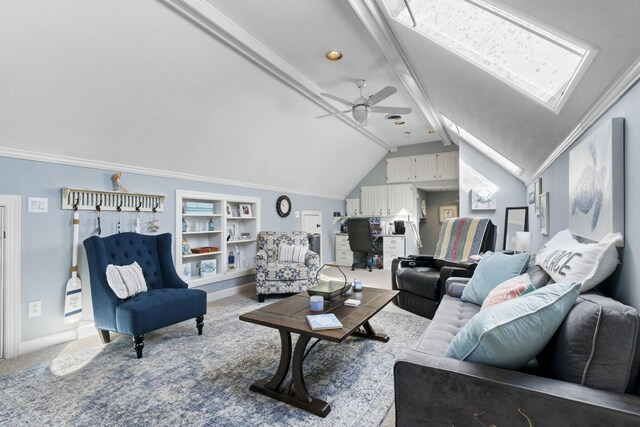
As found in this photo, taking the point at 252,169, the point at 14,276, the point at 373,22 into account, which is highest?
the point at 373,22

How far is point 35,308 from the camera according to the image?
2.74 m

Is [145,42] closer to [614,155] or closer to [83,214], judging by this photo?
[83,214]

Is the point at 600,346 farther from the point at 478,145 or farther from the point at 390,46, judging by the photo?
the point at 478,145

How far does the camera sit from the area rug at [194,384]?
1775 millimetres

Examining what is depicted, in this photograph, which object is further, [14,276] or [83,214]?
[83,214]

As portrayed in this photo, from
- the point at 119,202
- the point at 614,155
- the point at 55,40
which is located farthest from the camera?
the point at 119,202

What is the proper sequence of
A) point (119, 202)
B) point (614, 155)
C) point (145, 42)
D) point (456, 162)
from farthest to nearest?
1. point (456, 162)
2. point (119, 202)
3. point (145, 42)
4. point (614, 155)

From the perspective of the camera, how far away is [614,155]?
1.42 metres

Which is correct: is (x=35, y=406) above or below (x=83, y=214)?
below

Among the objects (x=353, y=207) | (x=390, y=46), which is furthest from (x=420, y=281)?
(x=353, y=207)

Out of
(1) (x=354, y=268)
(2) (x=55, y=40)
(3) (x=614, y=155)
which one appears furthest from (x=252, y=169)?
(3) (x=614, y=155)

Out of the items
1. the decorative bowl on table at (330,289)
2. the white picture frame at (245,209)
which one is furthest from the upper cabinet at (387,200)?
the decorative bowl on table at (330,289)

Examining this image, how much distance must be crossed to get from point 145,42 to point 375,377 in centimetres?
310

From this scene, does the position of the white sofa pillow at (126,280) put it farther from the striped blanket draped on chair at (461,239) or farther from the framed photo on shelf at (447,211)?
the framed photo on shelf at (447,211)
